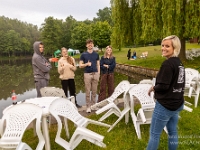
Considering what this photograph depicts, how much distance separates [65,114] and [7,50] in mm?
67843

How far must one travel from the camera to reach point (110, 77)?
5832mm

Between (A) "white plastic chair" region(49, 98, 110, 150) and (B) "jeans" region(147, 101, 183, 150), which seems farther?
(A) "white plastic chair" region(49, 98, 110, 150)

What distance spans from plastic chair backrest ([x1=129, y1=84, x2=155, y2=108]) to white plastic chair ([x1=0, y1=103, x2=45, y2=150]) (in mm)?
1751

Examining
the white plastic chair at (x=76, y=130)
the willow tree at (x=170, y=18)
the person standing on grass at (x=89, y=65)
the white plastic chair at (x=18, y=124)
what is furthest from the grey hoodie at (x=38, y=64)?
the willow tree at (x=170, y=18)

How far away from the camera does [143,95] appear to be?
11.8 feet

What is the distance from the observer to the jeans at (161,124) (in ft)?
7.88

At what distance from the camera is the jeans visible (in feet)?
7.88

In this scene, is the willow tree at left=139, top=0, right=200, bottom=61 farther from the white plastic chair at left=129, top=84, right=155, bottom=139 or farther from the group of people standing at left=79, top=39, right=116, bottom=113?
the white plastic chair at left=129, top=84, right=155, bottom=139

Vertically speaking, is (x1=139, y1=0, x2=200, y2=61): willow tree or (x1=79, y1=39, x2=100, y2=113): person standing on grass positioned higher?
(x1=139, y1=0, x2=200, y2=61): willow tree

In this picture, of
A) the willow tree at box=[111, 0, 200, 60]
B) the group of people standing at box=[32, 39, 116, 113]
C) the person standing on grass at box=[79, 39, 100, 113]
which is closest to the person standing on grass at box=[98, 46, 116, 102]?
the group of people standing at box=[32, 39, 116, 113]

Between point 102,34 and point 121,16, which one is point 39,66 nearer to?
point 121,16

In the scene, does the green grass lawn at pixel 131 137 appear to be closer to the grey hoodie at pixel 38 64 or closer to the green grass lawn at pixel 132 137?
the green grass lawn at pixel 132 137

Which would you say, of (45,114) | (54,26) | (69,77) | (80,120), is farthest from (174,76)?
(54,26)

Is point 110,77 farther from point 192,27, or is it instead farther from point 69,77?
point 192,27
